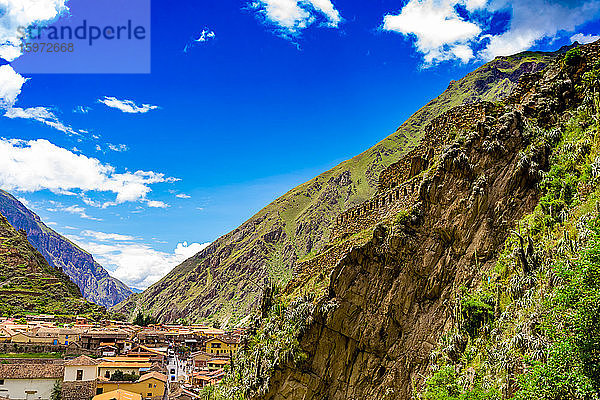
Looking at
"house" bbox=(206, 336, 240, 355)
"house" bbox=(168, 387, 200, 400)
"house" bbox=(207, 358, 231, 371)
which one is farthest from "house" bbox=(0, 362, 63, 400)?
"house" bbox=(206, 336, 240, 355)

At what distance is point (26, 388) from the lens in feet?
159

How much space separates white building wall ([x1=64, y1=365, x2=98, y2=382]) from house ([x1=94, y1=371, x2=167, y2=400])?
1.14 meters

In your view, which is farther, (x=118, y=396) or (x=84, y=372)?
(x=84, y=372)

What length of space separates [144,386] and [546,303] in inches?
1868

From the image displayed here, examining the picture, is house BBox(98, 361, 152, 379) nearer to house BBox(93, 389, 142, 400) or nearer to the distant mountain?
house BBox(93, 389, 142, 400)

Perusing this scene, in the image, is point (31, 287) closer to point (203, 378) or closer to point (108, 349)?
point (108, 349)

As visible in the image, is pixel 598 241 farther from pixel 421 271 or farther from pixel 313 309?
pixel 313 309

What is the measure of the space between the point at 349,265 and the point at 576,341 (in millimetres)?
15145

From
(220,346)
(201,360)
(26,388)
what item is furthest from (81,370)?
(220,346)

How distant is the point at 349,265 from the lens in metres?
30.3

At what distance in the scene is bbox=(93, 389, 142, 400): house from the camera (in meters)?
46.2

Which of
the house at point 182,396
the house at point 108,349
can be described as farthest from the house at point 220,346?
the house at point 182,396

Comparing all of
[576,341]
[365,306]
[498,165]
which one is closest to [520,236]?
[498,165]

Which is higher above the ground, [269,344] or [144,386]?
[269,344]
